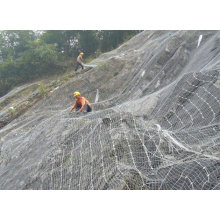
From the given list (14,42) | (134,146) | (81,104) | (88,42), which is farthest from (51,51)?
(134,146)

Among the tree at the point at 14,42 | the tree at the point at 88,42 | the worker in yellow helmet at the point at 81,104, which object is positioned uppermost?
the worker in yellow helmet at the point at 81,104

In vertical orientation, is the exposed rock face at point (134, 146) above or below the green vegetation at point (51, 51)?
above

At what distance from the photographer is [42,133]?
21.6 feet

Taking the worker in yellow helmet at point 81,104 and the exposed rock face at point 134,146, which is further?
the worker in yellow helmet at point 81,104

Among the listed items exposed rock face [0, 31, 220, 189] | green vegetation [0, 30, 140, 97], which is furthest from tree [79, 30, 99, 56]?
exposed rock face [0, 31, 220, 189]

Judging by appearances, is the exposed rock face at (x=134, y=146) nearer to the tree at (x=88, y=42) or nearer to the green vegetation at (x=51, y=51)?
the green vegetation at (x=51, y=51)

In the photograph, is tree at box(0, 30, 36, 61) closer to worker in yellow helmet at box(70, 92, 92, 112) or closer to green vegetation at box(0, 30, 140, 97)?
green vegetation at box(0, 30, 140, 97)

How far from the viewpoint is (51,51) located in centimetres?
1739

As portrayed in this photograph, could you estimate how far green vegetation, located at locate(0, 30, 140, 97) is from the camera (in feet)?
59.0

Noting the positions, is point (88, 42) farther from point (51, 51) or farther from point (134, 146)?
point (134, 146)

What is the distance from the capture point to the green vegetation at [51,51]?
18.0 metres

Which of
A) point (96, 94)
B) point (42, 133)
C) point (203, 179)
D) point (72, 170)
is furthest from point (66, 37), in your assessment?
point (203, 179)

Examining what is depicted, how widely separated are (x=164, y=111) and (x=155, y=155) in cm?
188

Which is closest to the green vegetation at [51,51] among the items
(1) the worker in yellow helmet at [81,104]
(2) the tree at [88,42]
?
(2) the tree at [88,42]
